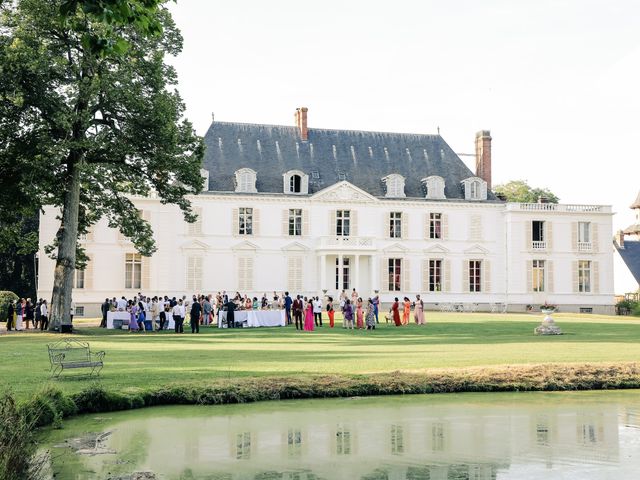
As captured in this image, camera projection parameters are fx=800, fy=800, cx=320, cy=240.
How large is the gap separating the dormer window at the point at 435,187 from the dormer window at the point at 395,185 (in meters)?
1.56

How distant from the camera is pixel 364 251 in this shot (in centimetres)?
4450

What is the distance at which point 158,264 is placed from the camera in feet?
140

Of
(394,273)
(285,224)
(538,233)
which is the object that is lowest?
(394,273)

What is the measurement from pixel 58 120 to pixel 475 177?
29.3 m

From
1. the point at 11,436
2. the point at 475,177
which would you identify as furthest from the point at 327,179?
the point at 11,436

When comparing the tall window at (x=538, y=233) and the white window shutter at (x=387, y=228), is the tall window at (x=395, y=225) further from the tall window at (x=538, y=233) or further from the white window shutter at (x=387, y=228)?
the tall window at (x=538, y=233)

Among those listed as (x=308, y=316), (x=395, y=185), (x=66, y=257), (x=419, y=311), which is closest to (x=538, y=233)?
(x=395, y=185)

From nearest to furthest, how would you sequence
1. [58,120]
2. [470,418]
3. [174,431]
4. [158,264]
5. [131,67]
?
[174,431]
[470,418]
[58,120]
[131,67]
[158,264]

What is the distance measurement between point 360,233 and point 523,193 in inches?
974

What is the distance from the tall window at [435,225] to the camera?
152 ft

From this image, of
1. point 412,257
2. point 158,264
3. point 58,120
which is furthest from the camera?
point 412,257

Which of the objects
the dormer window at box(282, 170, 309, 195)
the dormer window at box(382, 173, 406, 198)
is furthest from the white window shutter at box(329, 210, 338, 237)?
the dormer window at box(382, 173, 406, 198)

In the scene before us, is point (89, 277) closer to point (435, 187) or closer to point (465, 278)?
point (435, 187)

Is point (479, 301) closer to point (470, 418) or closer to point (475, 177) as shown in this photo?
point (475, 177)
